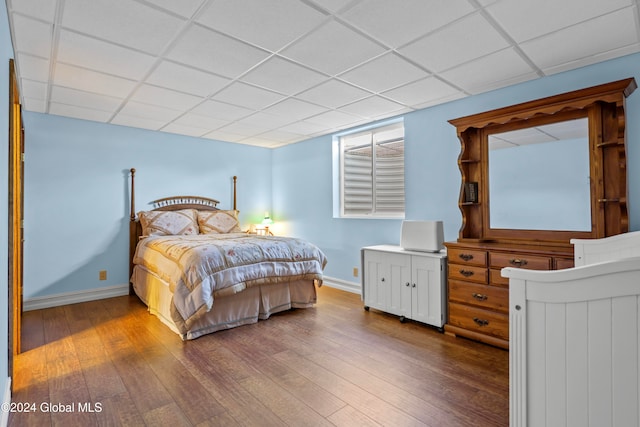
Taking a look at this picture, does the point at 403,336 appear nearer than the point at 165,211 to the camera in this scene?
Yes

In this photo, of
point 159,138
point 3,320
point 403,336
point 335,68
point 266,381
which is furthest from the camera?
point 159,138

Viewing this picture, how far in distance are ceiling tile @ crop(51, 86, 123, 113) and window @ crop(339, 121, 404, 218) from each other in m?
2.87

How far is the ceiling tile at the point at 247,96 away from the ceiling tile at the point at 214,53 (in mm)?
355

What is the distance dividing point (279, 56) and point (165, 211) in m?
3.05

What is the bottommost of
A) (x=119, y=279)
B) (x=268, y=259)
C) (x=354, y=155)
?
(x=119, y=279)

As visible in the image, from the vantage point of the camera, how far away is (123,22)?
6.64 ft

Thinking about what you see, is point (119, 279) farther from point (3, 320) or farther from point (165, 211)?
point (3, 320)

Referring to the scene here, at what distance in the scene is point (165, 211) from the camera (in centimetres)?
461

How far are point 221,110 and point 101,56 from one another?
140cm

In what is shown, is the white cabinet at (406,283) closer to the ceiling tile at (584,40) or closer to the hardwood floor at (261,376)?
the hardwood floor at (261,376)

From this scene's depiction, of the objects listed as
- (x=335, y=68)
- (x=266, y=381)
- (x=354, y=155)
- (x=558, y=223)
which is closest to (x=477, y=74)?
(x=335, y=68)

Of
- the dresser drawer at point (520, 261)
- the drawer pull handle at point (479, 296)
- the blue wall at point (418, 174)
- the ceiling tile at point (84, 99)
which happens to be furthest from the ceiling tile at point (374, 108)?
the ceiling tile at point (84, 99)

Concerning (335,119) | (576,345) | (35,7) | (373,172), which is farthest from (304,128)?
(576,345)

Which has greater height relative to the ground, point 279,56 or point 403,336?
point 279,56
